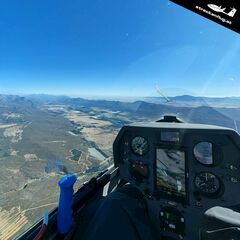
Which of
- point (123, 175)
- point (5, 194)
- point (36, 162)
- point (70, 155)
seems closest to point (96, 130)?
point (70, 155)

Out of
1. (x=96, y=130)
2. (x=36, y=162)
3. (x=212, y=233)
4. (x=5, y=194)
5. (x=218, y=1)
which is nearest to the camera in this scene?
(x=212, y=233)

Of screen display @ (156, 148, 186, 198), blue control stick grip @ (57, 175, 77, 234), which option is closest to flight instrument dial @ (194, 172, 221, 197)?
screen display @ (156, 148, 186, 198)

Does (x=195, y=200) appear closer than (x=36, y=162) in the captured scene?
Yes

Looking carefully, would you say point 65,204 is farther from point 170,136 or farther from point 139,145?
point 170,136

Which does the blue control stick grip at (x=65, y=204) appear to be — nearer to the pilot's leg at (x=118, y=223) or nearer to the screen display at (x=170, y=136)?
the pilot's leg at (x=118, y=223)

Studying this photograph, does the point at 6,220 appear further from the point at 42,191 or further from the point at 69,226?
the point at 69,226

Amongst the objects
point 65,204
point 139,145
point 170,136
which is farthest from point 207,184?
point 65,204

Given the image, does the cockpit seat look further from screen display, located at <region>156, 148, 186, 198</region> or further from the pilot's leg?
screen display, located at <region>156, 148, 186, 198</region>
